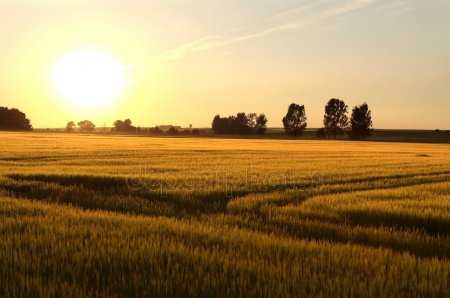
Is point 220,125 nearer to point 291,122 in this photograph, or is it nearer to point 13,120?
point 291,122

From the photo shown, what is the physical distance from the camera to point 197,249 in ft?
22.2

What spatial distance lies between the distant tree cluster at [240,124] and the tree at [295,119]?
40.7ft

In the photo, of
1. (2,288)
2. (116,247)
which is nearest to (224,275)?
(116,247)

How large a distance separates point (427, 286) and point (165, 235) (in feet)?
13.9

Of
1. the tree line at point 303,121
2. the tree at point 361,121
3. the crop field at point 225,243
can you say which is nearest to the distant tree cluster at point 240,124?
the tree line at point 303,121

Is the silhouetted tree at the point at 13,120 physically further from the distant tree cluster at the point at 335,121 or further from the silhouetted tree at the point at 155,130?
the distant tree cluster at the point at 335,121

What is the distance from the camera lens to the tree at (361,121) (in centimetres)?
12431

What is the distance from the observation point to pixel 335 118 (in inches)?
5207

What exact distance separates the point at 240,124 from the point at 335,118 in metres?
34.7

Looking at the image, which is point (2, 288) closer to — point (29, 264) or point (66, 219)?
point (29, 264)

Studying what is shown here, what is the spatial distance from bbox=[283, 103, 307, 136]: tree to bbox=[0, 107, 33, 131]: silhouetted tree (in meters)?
90.8

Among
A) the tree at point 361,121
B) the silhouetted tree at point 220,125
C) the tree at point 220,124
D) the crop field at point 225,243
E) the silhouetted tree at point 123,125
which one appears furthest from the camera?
the silhouetted tree at point 123,125

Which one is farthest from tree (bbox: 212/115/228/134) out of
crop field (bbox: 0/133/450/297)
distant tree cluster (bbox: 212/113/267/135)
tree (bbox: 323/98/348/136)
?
crop field (bbox: 0/133/450/297)

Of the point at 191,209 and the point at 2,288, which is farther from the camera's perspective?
the point at 191,209
